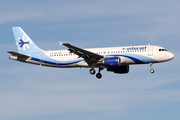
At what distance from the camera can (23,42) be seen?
63281 mm

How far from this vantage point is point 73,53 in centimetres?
5872

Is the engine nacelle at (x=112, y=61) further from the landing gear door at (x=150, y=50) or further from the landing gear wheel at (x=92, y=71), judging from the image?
the landing gear door at (x=150, y=50)

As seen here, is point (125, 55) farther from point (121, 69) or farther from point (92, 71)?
point (92, 71)

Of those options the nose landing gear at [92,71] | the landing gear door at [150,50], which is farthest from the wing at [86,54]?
the landing gear door at [150,50]

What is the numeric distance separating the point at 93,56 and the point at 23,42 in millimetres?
14140

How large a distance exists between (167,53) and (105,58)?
925 cm

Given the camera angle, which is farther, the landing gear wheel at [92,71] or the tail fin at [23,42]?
the tail fin at [23,42]

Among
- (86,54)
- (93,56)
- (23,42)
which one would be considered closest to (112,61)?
(93,56)

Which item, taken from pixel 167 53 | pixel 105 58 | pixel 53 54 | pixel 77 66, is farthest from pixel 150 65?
pixel 53 54

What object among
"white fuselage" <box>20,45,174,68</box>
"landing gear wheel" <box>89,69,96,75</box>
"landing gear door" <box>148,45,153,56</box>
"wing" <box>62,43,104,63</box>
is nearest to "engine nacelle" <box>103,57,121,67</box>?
"white fuselage" <box>20,45,174,68</box>

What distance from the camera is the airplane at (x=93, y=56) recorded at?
55.4 metres

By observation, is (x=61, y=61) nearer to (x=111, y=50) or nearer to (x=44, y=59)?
(x=44, y=59)

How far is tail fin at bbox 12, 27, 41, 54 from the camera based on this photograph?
204ft

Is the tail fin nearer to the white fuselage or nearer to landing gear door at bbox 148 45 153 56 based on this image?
the white fuselage
